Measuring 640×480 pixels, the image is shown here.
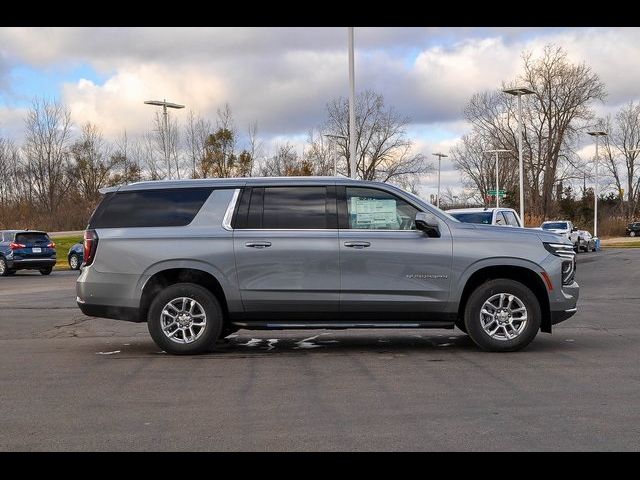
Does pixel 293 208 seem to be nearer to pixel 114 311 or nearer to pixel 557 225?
pixel 114 311

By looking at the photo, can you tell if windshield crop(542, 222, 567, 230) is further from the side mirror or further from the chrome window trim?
the chrome window trim

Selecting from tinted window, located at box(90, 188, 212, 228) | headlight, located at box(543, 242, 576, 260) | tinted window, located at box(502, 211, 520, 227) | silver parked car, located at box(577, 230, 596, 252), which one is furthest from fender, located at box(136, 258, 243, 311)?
silver parked car, located at box(577, 230, 596, 252)

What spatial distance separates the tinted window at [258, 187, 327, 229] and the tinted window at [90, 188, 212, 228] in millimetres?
709

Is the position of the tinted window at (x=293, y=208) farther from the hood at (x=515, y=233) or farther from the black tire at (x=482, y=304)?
the black tire at (x=482, y=304)

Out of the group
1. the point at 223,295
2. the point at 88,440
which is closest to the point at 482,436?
the point at 88,440

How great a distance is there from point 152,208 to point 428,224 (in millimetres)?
3236

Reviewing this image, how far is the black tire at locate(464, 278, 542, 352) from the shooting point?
9.23 metres

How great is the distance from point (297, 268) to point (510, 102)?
201 feet

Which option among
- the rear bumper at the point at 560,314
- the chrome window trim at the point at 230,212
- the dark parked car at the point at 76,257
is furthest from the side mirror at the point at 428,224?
the dark parked car at the point at 76,257

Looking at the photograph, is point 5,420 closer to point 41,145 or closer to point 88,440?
point 88,440

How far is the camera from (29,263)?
2900cm

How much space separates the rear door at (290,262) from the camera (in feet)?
30.0

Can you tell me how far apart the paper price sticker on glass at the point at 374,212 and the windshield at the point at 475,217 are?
993 cm

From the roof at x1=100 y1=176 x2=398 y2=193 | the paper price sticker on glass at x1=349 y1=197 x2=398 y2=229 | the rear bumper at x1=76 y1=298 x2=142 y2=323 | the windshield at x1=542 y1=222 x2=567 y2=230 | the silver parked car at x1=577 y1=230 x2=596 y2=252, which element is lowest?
the silver parked car at x1=577 y1=230 x2=596 y2=252
